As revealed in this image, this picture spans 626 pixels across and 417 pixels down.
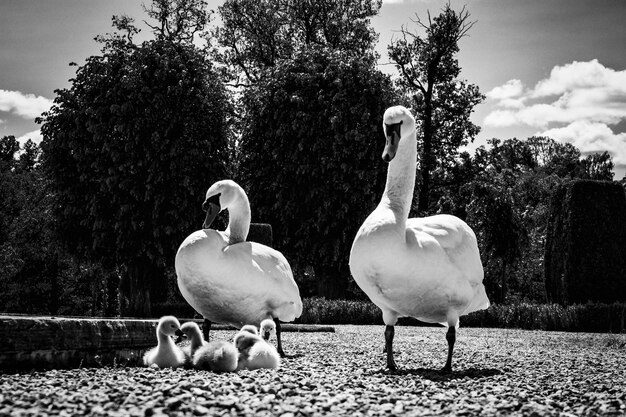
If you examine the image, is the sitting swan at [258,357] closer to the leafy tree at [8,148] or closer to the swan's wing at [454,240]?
the swan's wing at [454,240]

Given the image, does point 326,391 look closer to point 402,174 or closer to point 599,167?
point 402,174

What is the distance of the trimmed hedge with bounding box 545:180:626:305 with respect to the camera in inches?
791

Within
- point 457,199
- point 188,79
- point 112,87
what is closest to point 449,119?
point 457,199

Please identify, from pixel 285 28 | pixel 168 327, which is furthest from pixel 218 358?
pixel 285 28

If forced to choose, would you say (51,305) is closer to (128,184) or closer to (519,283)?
(128,184)

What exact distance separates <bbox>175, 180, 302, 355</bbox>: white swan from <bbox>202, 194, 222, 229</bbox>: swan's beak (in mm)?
686

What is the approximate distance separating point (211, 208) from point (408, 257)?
3881mm

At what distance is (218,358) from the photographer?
19.3 ft

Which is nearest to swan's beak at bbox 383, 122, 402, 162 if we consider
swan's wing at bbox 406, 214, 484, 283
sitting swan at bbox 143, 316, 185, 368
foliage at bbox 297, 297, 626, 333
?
swan's wing at bbox 406, 214, 484, 283

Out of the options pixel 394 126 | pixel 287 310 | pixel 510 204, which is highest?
pixel 510 204

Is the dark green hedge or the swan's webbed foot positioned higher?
the dark green hedge

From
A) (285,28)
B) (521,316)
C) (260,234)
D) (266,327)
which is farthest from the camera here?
(285,28)

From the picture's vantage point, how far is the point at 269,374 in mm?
5559

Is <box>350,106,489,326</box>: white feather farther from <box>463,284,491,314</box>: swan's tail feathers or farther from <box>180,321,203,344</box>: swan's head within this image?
<box>180,321,203,344</box>: swan's head
